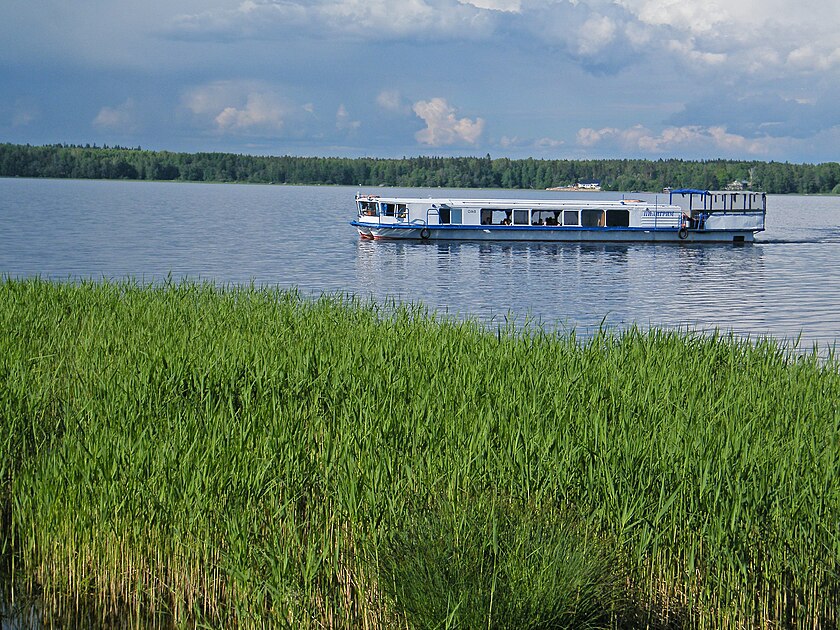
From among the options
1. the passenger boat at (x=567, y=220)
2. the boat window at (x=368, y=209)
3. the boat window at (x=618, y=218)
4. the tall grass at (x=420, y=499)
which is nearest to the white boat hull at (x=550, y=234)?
the passenger boat at (x=567, y=220)

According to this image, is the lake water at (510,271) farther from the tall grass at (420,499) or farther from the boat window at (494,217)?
the tall grass at (420,499)

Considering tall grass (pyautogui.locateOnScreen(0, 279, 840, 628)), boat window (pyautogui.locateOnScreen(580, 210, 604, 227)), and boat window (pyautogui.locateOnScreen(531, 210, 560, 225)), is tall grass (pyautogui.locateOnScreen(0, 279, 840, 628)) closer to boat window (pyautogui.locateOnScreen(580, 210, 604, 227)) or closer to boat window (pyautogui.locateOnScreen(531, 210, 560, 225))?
boat window (pyautogui.locateOnScreen(531, 210, 560, 225))

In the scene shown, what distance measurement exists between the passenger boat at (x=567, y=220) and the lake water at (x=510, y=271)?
0.80 m

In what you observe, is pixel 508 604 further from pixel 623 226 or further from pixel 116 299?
pixel 623 226

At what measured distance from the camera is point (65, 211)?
3452 inches

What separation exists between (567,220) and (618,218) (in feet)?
8.15

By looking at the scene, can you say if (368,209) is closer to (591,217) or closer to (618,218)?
(591,217)

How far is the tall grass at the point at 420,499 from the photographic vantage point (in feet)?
20.9

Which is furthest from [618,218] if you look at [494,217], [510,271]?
[510,271]

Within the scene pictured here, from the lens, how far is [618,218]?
166 ft

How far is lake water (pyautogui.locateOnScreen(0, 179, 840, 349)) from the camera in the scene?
1117 inches

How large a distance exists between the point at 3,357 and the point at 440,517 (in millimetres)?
6967

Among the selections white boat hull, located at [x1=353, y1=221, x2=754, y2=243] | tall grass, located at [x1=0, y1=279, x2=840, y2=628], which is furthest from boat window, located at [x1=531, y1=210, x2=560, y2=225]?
tall grass, located at [x1=0, y1=279, x2=840, y2=628]

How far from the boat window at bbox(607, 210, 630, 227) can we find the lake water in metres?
1.42
